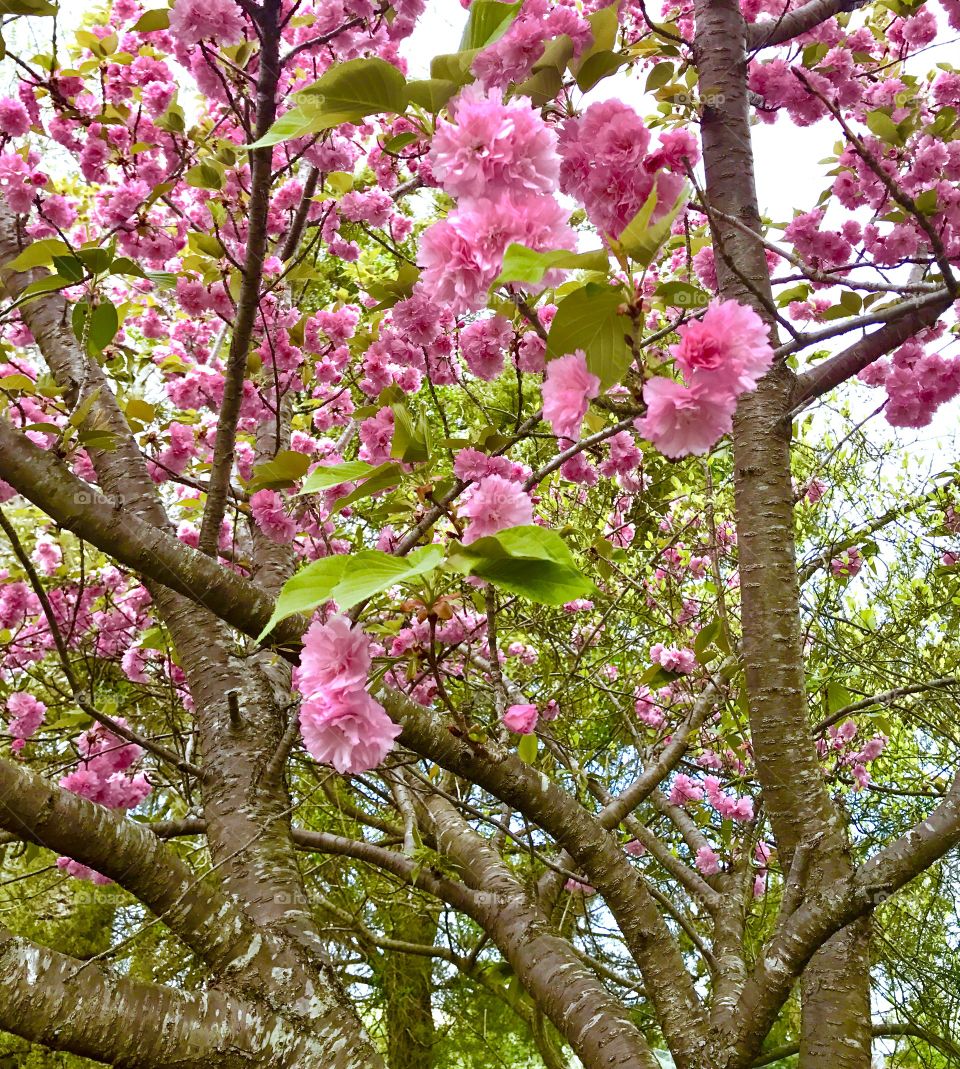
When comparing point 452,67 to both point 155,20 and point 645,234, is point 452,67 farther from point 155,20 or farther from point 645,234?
point 155,20

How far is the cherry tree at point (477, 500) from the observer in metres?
0.77

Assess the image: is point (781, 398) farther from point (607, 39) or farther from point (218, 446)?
point (218, 446)

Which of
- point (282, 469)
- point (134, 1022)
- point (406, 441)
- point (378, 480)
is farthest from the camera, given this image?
point (282, 469)

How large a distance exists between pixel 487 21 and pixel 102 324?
2.85ft

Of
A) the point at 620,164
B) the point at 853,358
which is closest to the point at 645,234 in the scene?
the point at 620,164

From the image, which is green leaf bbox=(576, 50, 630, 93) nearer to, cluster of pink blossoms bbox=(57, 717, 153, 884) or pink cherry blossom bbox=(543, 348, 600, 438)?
pink cherry blossom bbox=(543, 348, 600, 438)

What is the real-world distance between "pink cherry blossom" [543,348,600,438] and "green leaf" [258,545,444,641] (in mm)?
226

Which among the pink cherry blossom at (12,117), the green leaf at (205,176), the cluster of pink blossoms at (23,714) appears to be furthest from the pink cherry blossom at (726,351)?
the cluster of pink blossoms at (23,714)

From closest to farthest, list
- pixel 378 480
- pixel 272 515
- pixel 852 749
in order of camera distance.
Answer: pixel 378 480
pixel 272 515
pixel 852 749

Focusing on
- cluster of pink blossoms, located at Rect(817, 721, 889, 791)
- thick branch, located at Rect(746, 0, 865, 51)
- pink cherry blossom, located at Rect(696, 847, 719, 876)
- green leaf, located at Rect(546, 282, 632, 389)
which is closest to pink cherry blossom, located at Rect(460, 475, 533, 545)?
green leaf, located at Rect(546, 282, 632, 389)

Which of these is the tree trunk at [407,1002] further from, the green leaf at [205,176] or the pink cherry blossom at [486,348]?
the green leaf at [205,176]

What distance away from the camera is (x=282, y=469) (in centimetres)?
128

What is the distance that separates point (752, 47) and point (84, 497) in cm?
166

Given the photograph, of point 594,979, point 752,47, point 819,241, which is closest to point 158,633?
point 594,979
